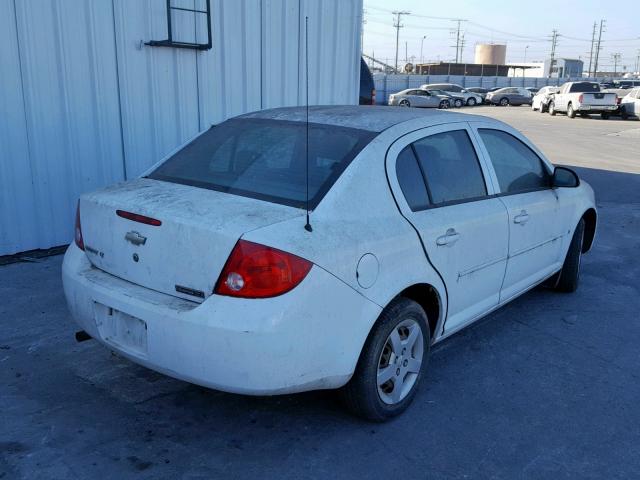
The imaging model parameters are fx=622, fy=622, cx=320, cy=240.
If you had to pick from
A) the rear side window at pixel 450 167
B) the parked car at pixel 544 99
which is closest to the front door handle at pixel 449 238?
the rear side window at pixel 450 167

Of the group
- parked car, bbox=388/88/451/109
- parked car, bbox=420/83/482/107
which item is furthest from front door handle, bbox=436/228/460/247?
parked car, bbox=420/83/482/107

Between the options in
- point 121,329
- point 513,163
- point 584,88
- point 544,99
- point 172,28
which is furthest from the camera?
point 544,99

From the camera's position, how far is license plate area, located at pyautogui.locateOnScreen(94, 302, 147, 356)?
288 centimetres

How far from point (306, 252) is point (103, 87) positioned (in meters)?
4.42

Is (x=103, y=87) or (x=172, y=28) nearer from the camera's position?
(x=103, y=87)

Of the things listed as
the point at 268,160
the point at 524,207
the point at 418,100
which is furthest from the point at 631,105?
the point at 268,160

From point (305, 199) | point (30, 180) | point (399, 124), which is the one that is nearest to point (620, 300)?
point (399, 124)

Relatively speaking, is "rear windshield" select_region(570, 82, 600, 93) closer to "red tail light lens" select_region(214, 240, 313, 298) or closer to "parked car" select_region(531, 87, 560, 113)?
"parked car" select_region(531, 87, 560, 113)

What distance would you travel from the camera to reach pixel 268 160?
345 centimetres

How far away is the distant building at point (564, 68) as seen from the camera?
10257 cm

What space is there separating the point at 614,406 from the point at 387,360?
1394 mm

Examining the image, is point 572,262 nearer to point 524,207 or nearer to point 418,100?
point 524,207

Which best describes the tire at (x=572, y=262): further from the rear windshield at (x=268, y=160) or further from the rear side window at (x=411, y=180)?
the rear windshield at (x=268, y=160)

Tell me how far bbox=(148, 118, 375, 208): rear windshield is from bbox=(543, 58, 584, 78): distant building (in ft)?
349
